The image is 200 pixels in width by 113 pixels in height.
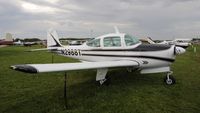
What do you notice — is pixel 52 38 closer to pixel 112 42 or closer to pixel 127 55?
pixel 112 42

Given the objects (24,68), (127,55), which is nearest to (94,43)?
(127,55)

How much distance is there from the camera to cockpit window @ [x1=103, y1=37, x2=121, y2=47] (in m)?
9.56

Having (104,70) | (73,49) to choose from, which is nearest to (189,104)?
(104,70)

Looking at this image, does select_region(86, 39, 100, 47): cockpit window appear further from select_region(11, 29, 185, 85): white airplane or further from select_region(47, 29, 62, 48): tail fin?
select_region(47, 29, 62, 48): tail fin

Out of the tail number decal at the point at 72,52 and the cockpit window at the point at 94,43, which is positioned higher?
the cockpit window at the point at 94,43

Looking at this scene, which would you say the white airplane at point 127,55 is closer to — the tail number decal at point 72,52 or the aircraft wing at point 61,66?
the aircraft wing at point 61,66

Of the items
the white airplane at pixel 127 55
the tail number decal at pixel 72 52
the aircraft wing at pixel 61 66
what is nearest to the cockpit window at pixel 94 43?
the white airplane at pixel 127 55

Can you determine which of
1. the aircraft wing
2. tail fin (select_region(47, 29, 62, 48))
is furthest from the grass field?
tail fin (select_region(47, 29, 62, 48))

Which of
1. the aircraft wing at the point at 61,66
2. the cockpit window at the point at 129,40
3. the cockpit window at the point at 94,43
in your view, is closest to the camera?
the aircraft wing at the point at 61,66

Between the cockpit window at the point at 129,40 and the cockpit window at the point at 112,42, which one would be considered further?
the cockpit window at the point at 112,42

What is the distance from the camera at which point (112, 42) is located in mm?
9695

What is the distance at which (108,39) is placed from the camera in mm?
9836

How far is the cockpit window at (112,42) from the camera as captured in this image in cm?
956

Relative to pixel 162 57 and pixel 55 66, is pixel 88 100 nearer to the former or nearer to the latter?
pixel 55 66
